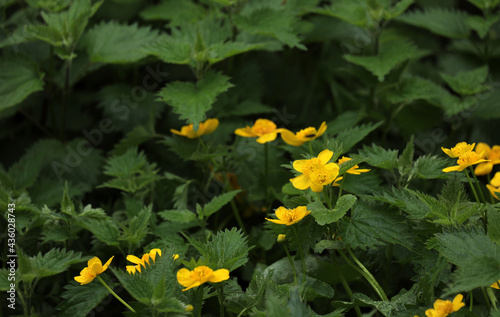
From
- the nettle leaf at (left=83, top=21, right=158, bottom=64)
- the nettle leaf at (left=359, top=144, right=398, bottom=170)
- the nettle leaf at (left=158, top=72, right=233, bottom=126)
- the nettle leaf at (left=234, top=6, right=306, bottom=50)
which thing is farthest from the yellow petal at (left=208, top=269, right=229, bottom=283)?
the nettle leaf at (left=83, top=21, right=158, bottom=64)

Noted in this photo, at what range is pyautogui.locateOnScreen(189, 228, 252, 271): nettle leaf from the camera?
1090 mm

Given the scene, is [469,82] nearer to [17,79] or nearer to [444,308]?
[444,308]

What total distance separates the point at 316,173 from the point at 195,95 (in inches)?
25.1

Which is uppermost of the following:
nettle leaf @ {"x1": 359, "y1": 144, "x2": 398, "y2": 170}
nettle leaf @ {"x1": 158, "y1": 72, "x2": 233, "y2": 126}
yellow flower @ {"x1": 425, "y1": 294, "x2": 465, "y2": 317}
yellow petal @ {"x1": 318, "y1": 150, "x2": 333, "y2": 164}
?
yellow petal @ {"x1": 318, "y1": 150, "x2": 333, "y2": 164}

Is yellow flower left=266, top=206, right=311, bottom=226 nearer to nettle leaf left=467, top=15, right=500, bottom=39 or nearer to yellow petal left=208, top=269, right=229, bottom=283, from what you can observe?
yellow petal left=208, top=269, right=229, bottom=283

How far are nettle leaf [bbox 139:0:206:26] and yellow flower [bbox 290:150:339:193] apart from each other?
102cm

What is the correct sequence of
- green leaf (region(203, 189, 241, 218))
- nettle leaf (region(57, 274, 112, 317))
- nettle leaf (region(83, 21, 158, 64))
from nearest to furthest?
nettle leaf (region(57, 274, 112, 317)) < green leaf (region(203, 189, 241, 218)) < nettle leaf (region(83, 21, 158, 64))

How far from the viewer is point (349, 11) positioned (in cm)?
195

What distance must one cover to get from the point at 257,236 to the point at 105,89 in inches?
36.3

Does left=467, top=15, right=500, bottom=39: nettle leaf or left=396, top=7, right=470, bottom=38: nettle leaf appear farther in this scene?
left=396, top=7, right=470, bottom=38: nettle leaf

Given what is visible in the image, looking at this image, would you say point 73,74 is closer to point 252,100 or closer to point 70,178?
point 70,178

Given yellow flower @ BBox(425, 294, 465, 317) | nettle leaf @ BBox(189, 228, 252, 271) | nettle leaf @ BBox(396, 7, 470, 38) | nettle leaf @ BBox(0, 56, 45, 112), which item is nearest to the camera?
yellow flower @ BBox(425, 294, 465, 317)

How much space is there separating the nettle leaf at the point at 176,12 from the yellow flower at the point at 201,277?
3.94 ft

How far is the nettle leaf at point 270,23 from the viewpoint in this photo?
1759mm
